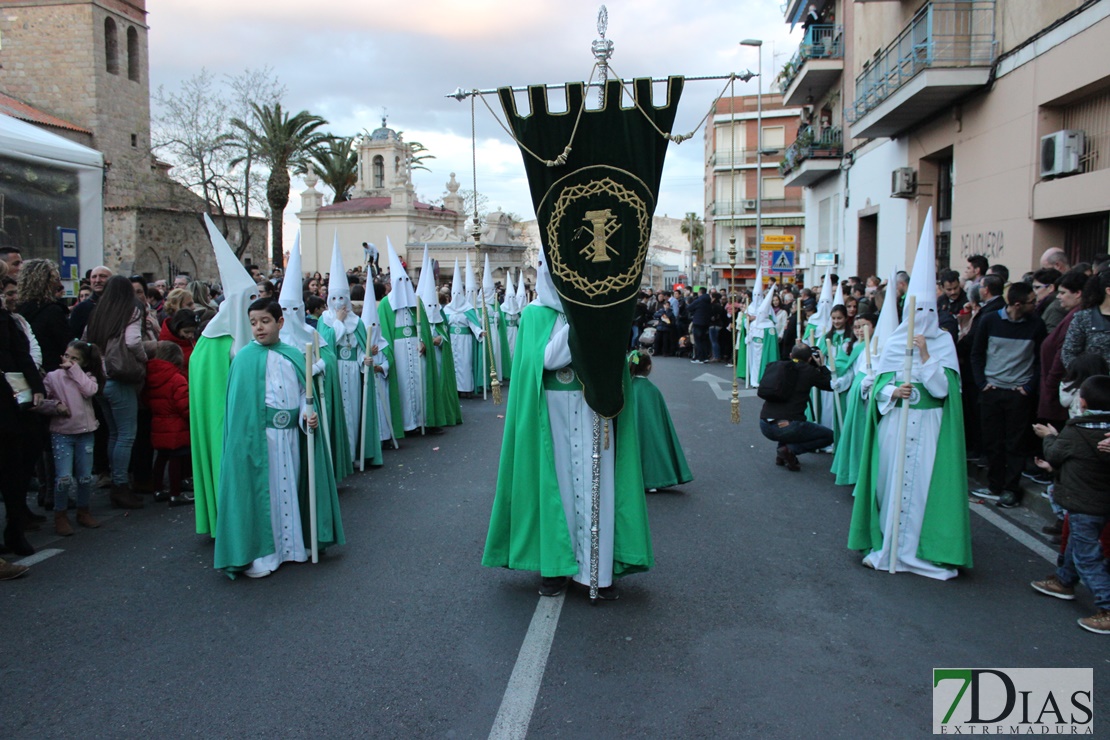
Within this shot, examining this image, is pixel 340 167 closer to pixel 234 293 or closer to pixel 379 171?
pixel 379 171

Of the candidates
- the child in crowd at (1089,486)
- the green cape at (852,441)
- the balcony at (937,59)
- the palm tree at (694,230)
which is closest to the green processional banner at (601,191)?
the child in crowd at (1089,486)

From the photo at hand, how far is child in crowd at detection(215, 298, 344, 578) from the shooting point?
5578mm

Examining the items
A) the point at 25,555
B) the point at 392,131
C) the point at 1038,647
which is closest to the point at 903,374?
the point at 1038,647

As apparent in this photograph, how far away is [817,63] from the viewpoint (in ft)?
80.6

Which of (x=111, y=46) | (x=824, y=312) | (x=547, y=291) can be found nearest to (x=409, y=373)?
(x=824, y=312)

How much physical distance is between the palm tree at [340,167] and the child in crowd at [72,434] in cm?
4186

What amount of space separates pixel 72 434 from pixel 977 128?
48.1ft

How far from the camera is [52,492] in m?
7.53

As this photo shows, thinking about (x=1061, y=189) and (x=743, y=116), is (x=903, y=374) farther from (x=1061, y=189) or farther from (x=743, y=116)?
(x=743, y=116)

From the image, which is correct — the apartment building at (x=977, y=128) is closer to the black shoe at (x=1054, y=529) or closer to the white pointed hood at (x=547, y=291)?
the black shoe at (x=1054, y=529)

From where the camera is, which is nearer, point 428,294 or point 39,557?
point 39,557

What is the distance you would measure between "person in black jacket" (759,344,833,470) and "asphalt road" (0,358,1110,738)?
209cm

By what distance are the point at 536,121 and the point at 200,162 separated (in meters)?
26.1

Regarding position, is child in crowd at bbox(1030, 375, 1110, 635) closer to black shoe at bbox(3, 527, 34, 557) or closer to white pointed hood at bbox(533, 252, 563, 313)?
white pointed hood at bbox(533, 252, 563, 313)
